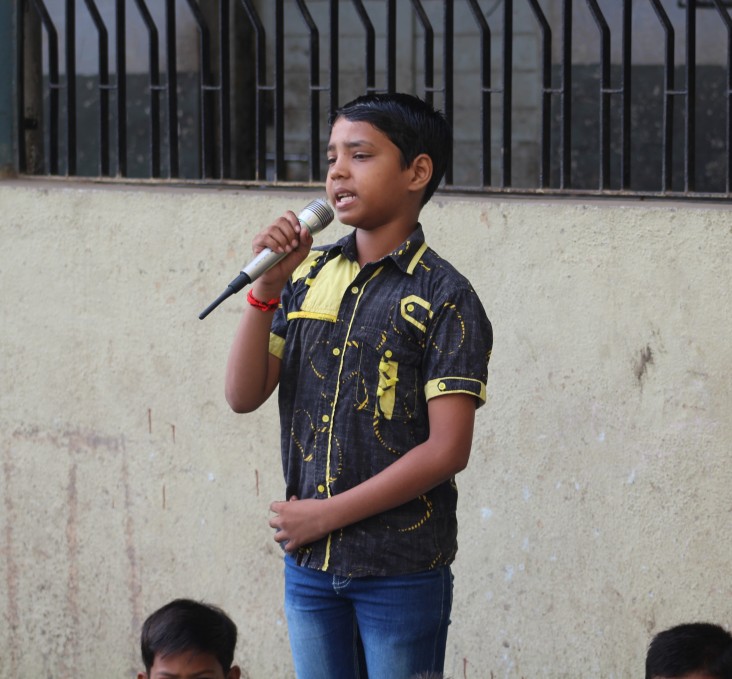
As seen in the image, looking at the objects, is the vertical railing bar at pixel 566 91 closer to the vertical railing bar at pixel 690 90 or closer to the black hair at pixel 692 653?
the vertical railing bar at pixel 690 90

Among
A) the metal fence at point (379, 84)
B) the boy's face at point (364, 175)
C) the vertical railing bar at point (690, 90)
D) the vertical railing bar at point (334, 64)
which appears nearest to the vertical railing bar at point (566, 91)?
the vertical railing bar at point (690, 90)

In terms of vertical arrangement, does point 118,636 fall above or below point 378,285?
below

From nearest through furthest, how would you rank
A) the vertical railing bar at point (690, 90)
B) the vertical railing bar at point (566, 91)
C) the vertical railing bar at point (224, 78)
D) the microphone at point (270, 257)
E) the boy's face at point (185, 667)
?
1. the microphone at point (270, 257)
2. the boy's face at point (185, 667)
3. the vertical railing bar at point (690, 90)
4. the vertical railing bar at point (566, 91)
5. the vertical railing bar at point (224, 78)

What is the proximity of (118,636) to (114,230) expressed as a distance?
131 centimetres

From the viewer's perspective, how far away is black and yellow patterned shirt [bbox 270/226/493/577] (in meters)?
2.33

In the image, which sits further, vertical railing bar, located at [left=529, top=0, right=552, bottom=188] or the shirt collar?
vertical railing bar, located at [left=529, top=0, right=552, bottom=188]

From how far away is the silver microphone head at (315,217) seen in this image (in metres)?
2.34

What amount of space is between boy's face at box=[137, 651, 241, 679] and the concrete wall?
4.03 feet

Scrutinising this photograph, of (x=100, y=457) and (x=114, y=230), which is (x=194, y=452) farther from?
(x=114, y=230)

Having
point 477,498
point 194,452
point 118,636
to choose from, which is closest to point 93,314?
point 194,452

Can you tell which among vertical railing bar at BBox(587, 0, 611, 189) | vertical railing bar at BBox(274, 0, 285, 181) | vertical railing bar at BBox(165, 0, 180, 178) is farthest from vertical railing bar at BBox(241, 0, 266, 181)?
vertical railing bar at BBox(587, 0, 611, 189)

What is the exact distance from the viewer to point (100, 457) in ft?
13.6

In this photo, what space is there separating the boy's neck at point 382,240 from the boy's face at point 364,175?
0.12ft

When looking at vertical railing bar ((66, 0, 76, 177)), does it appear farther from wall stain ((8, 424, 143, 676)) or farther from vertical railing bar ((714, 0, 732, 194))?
vertical railing bar ((714, 0, 732, 194))
